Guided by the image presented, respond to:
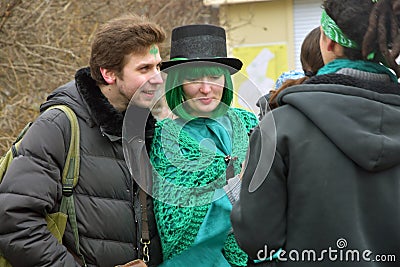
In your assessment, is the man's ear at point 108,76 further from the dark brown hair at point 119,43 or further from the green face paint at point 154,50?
the green face paint at point 154,50

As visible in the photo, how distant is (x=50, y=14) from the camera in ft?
25.2

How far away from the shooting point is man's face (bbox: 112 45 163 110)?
10.3 ft

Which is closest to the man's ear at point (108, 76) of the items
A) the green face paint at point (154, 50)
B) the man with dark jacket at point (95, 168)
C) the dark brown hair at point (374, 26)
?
the man with dark jacket at point (95, 168)

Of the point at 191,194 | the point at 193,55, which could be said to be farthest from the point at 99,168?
the point at 193,55

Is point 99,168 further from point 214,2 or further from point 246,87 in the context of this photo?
point 214,2

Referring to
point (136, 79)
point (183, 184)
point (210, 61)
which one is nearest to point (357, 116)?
point (183, 184)

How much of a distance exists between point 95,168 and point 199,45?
78 centimetres

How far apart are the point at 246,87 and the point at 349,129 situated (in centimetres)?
60

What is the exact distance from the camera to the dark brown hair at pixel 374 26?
2295mm

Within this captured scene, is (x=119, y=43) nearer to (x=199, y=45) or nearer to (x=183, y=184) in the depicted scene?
(x=199, y=45)

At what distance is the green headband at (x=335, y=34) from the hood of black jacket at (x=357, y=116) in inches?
4.5

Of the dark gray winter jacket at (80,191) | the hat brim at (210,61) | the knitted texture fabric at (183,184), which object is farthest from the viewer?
the hat brim at (210,61)

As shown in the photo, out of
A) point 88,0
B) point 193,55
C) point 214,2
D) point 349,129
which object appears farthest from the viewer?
point 214,2

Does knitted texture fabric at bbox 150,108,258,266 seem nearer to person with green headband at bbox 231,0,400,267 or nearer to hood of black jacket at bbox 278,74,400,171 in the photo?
person with green headband at bbox 231,0,400,267
